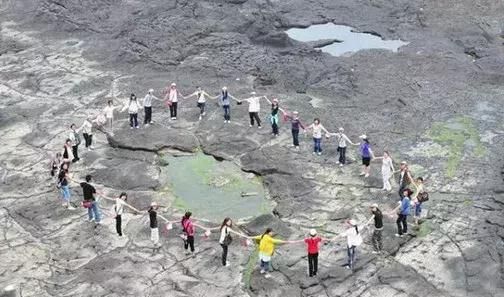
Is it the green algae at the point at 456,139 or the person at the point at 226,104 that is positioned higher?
the person at the point at 226,104

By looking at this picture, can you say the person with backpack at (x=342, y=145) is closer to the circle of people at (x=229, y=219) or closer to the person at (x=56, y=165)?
the circle of people at (x=229, y=219)

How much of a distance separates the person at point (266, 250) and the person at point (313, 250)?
96 centimetres

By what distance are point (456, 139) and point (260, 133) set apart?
25.8 feet

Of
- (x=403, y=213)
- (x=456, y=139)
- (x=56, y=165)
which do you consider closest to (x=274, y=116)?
(x=456, y=139)

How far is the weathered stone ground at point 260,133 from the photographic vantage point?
1992 centimetres

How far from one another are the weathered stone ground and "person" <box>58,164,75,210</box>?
16.8 inches

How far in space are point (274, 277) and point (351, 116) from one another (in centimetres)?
1141

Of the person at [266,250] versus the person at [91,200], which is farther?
the person at [91,200]

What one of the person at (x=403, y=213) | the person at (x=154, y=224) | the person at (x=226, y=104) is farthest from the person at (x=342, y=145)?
the person at (x=154, y=224)

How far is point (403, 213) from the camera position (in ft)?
67.7

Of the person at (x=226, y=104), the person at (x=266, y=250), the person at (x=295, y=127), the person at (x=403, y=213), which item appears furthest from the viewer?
the person at (x=226, y=104)

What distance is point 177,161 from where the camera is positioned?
2625 cm

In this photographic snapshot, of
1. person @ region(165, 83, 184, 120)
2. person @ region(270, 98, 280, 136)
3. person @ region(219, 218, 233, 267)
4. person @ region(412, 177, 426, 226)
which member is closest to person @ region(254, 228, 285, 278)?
person @ region(219, 218, 233, 267)

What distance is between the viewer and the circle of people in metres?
19.6
